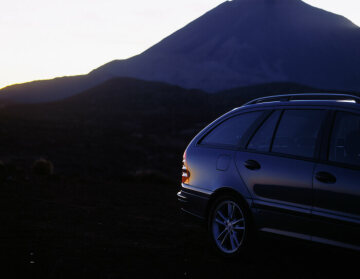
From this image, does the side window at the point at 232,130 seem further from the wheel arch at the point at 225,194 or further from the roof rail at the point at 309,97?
the wheel arch at the point at 225,194

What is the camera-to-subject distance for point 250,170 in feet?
17.9

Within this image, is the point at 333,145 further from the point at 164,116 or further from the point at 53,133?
the point at 164,116

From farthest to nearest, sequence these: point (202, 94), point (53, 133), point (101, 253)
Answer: point (202, 94), point (53, 133), point (101, 253)

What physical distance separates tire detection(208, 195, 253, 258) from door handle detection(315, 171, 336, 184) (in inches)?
37.4

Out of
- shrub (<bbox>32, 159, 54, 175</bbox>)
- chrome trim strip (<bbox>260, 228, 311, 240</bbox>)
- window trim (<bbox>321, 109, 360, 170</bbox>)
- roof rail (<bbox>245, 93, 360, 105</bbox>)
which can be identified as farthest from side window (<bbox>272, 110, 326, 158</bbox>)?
shrub (<bbox>32, 159, 54, 175</bbox>)

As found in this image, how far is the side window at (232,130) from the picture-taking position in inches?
231

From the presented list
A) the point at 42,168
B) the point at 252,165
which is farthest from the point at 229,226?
the point at 42,168

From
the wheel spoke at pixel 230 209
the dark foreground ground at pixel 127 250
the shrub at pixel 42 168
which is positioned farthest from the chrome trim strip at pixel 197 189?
the shrub at pixel 42 168

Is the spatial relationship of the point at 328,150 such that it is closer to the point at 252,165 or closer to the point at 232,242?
the point at 252,165

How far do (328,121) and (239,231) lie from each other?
4.80 feet

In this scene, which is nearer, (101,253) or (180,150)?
(101,253)

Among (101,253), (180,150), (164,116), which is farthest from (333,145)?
(164,116)

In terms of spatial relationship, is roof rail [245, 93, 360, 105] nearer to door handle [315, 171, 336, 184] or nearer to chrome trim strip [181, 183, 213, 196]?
door handle [315, 171, 336, 184]

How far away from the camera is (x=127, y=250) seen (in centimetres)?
614
